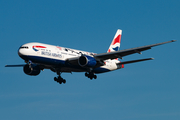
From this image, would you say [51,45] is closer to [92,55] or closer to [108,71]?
[92,55]

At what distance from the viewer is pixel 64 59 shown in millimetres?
47344

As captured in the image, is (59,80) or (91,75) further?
(59,80)

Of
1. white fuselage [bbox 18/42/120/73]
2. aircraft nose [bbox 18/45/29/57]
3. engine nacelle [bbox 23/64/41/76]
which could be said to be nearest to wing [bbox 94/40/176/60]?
white fuselage [bbox 18/42/120/73]

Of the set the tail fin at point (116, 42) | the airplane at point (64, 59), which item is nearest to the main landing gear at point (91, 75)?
the airplane at point (64, 59)

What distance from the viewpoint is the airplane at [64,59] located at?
147ft

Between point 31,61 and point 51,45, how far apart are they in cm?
404

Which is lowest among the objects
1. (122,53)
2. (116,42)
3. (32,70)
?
(32,70)

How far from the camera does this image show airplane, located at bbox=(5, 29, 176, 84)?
44781mm

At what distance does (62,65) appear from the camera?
156 feet

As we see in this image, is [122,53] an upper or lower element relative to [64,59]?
upper

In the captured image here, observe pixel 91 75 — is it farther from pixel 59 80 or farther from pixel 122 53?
pixel 122 53

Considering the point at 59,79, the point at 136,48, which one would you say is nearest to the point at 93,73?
the point at 59,79

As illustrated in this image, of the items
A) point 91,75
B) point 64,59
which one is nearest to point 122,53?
point 91,75

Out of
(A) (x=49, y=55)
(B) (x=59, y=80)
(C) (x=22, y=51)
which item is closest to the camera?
(C) (x=22, y=51)
